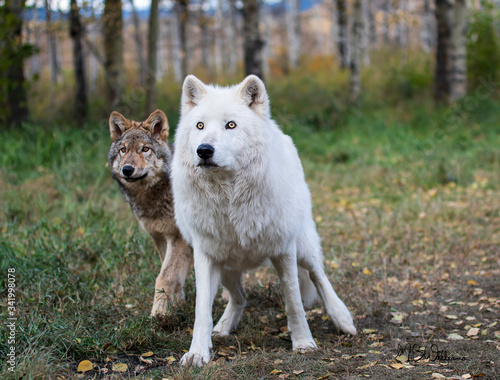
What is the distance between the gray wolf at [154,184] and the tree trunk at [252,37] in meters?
7.01

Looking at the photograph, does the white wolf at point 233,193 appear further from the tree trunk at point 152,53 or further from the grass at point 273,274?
the tree trunk at point 152,53

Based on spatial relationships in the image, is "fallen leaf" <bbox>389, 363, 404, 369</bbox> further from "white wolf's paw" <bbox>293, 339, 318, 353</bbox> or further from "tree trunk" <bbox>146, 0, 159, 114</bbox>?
"tree trunk" <bbox>146, 0, 159, 114</bbox>

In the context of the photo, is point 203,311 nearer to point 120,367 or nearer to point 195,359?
point 195,359

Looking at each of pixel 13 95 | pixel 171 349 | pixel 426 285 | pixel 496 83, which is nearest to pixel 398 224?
pixel 426 285

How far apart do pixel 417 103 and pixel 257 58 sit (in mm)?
5372

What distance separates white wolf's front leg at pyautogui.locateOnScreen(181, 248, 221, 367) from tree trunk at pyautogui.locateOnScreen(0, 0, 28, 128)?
20.4 feet

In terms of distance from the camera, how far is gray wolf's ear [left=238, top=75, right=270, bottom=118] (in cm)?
317

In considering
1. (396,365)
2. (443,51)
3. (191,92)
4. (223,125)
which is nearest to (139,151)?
(191,92)

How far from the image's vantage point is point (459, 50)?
40.2ft

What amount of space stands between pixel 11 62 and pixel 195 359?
7046mm

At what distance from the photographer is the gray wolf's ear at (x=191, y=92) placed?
3.24 metres

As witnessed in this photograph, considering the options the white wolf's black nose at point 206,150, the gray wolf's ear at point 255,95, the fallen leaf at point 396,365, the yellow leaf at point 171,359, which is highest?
the gray wolf's ear at point 255,95

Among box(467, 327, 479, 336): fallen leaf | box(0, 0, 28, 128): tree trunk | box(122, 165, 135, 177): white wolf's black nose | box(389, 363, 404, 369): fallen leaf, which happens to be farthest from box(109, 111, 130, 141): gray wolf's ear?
box(0, 0, 28, 128): tree trunk

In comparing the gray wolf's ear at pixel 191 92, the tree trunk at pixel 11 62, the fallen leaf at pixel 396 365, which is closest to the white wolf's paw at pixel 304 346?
the fallen leaf at pixel 396 365
